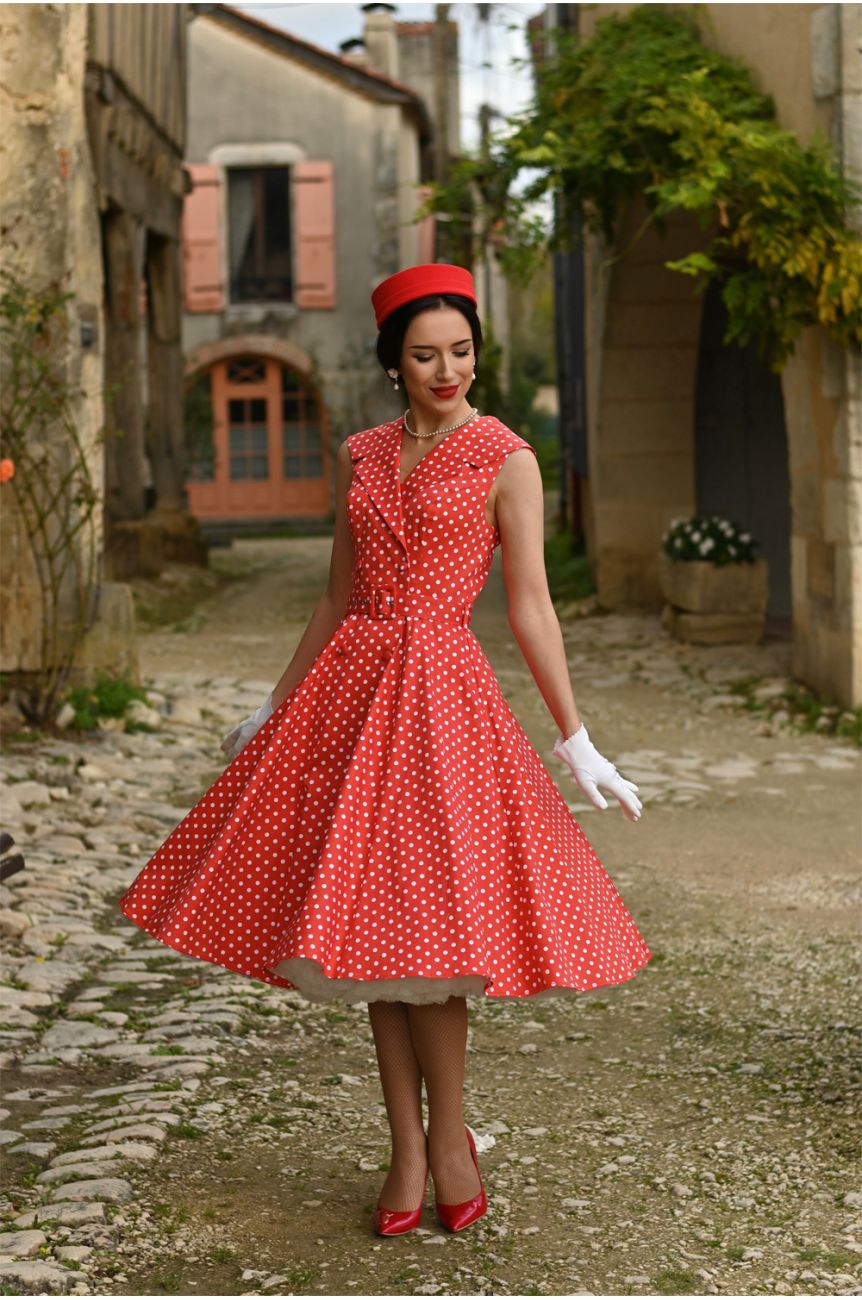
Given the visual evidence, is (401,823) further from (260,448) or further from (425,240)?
(425,240)

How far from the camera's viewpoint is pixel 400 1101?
2.81 m

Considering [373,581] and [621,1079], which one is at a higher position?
[373,581]

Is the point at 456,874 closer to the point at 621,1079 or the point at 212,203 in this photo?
the point at 621,1079

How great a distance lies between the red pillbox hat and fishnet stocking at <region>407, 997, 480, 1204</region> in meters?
1.14

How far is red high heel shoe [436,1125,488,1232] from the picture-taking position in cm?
283

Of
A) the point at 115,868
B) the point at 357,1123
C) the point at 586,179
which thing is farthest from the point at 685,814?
the point at 586,179

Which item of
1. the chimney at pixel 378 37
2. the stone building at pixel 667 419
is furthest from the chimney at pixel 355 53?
the stone building at pixel 667 419

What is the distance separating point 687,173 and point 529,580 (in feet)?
17.5

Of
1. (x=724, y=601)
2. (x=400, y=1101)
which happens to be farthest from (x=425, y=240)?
(x=400, y=1101)

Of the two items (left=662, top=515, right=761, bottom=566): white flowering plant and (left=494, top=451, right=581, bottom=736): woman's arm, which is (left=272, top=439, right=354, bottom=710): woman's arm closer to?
(left=494, top=451, right=581, bottom=736): woman's arm

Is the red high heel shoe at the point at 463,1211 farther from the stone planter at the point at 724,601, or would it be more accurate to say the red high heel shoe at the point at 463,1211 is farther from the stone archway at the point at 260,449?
the stone archway at the point at 260,449

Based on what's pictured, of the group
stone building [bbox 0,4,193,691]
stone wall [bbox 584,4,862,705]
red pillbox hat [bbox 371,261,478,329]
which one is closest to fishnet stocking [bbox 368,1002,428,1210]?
red pillbox hat [bbox 371,261,478,329]

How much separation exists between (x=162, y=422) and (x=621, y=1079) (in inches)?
434

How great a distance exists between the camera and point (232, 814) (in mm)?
2803
